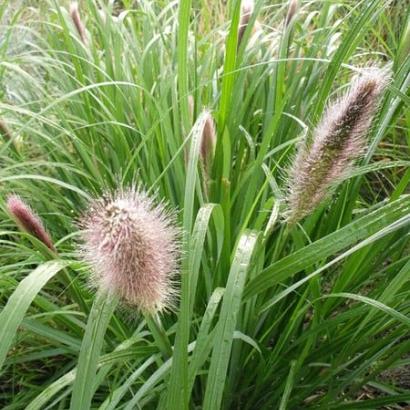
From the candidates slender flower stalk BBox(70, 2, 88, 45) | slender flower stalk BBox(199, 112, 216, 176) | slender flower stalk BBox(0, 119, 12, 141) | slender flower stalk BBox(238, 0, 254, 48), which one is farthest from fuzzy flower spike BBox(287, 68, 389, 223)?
slender flower stalk BBox(70, 2, 88, 45)

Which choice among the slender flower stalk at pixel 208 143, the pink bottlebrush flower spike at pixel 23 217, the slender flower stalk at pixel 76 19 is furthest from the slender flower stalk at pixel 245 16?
the pink bottlebrush flower spike at pixel 23 217

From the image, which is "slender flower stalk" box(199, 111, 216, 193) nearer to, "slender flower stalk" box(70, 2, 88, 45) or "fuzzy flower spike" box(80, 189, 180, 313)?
"fuzzy flower spike" box(80, 189, 180, 313)

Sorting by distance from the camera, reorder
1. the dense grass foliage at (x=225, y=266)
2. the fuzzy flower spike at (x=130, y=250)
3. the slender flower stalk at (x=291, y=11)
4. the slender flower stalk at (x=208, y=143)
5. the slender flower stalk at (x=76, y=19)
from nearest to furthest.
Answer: the fuzzy flower spike at (x=130, y=250) < the dense grass foliage at (x=225, y=266) < the slender flower stalk at (x=208, y=143) < the slender flower stalk at (x=291, y=11) < the slender flower stalk at (x=76, y=19)

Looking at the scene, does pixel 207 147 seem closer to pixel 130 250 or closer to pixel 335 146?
pixel 335 146

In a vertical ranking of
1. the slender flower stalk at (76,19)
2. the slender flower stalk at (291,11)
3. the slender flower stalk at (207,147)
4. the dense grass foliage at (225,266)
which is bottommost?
the dense grass foliage at (225,266)

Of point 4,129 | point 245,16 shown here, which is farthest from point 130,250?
point 245,16

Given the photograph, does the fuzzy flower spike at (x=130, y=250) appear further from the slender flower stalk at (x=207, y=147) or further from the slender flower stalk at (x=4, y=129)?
the slender flower stalk at (x=4, y=129)

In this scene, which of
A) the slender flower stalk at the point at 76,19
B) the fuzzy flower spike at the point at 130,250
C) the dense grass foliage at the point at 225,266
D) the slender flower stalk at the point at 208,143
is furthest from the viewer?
the slender flower stalk at the point at 76,19
